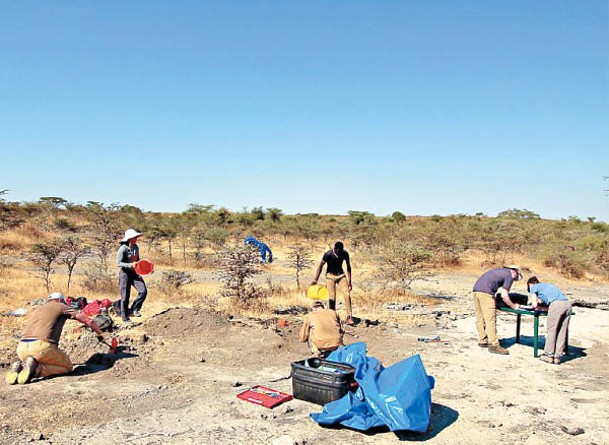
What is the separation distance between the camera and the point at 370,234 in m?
30.3

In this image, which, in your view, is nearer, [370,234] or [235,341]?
[235,341]

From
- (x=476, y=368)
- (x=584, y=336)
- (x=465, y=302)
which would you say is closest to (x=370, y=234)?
(x=465, y=302)

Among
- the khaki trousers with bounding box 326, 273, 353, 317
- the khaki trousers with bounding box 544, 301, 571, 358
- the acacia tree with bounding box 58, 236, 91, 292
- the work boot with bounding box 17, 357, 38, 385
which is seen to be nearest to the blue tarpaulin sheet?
the khaki trousers with bounding box 544, 301, 571, 358

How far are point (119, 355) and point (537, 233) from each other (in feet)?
82.0

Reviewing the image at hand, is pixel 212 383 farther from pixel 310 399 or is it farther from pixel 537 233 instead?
pixel 537 233

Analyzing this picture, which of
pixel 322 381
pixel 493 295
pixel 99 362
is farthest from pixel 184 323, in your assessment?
pixel 493 295

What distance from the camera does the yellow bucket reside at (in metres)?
9.27

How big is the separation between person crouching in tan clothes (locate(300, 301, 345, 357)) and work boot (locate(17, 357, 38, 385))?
333 cm

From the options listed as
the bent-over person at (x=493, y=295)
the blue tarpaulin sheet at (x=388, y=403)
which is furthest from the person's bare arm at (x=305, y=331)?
the bent-over person at (x=493, y=295)

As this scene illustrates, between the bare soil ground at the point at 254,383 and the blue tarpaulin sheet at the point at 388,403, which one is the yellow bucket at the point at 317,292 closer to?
the bare soil ground at the point at 254,383

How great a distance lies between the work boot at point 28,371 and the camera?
6.20 metres

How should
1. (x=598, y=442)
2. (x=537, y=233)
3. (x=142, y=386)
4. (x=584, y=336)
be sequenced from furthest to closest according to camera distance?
(x=537, y=233), (x=584, y=336), (x=142, y=386), (x=598, y=442)

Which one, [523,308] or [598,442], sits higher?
[523,308]

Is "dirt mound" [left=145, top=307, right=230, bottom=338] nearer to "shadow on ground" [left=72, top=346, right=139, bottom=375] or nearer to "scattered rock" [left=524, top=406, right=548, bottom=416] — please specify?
"shadow on ground" [left=72, top=346, right=139, bottom=375]
